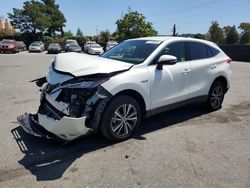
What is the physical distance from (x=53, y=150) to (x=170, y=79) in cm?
241

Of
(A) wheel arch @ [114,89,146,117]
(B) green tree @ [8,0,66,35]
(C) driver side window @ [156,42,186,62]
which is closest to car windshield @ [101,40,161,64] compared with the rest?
(C) driver side window @ [156,42,186,62]

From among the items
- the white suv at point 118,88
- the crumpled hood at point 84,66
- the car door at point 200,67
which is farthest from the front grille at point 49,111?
the car door at point 200,67

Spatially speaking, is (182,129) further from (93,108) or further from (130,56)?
(93,108)

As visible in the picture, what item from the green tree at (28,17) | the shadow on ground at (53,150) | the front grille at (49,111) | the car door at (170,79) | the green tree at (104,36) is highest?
the green tree at (28,17)

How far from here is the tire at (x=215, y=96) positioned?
6.55 m

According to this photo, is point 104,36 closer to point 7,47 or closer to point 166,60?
point 7,47

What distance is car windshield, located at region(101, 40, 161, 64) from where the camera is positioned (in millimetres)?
5277

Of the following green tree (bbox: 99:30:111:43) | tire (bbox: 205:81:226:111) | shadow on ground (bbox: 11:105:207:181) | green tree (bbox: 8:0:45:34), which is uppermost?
green tree (bbox: 8:0:45:34)

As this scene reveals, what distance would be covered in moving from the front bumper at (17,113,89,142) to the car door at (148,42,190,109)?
4.94 ft

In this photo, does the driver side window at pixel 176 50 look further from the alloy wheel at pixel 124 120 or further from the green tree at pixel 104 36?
the green tree at pixel 104 36

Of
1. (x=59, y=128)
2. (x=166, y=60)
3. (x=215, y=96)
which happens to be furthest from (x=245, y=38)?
(x=59, y=128)

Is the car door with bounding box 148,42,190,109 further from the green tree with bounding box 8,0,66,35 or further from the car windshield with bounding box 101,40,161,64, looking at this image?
the green tree with bounding box 8,0,66,35

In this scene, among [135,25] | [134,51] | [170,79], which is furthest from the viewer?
[135,25]

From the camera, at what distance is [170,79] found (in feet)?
17.6
